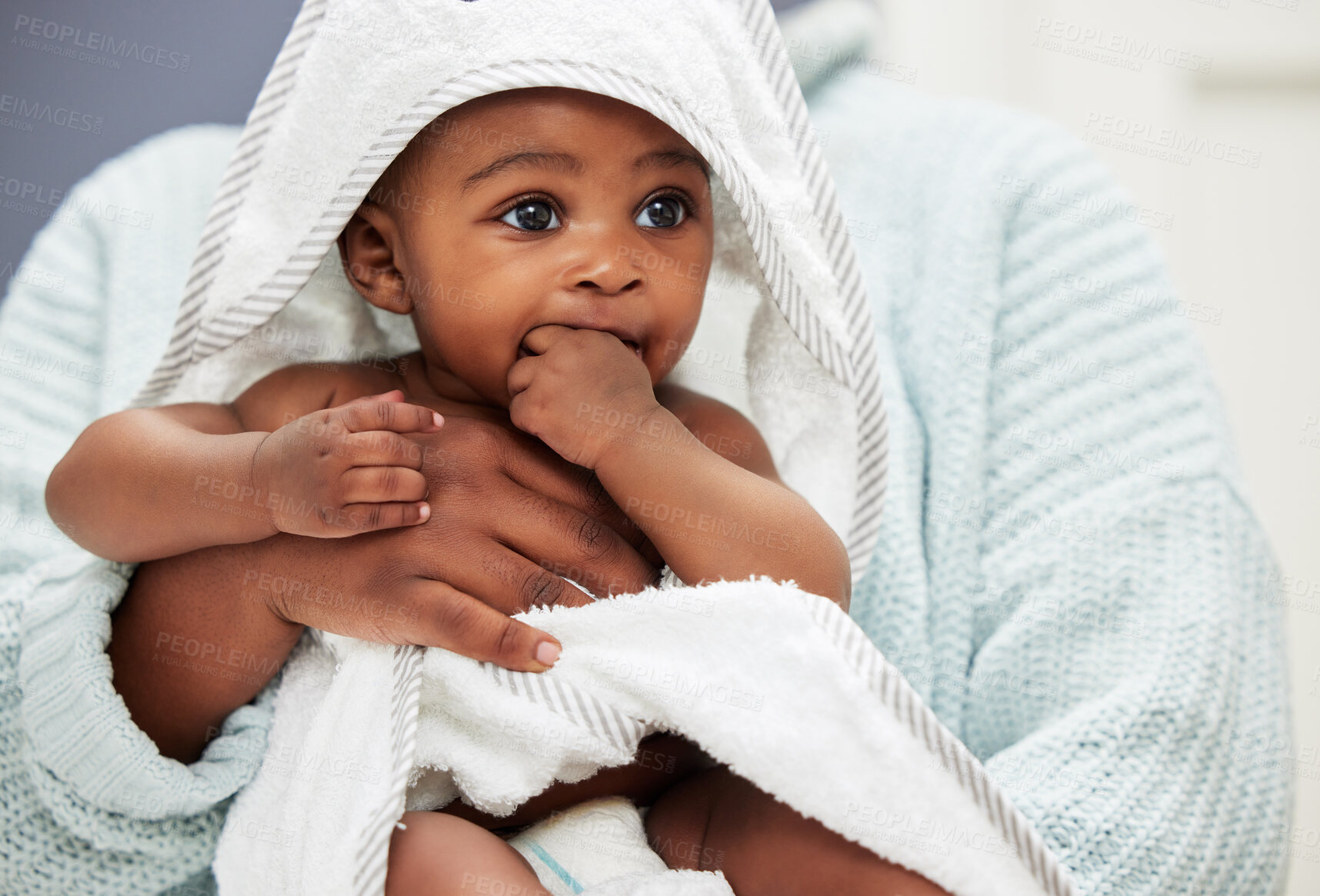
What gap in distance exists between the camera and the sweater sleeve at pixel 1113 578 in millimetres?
919

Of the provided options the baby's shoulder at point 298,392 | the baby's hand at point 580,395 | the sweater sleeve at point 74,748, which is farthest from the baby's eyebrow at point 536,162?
the sweater sleeve at point 74,748

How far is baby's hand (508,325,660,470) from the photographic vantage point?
0.86 metres

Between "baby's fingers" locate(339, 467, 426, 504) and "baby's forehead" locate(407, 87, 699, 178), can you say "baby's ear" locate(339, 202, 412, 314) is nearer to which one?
"baby's forehead" locate(407, 87, 699, 178)

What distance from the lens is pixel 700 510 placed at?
2.77ft

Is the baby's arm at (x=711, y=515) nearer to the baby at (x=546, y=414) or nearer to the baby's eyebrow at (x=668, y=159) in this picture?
the baby at (x=546, y=414)

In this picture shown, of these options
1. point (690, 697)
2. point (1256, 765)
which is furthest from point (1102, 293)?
point (690, 697)

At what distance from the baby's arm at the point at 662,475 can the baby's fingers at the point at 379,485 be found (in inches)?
4.8

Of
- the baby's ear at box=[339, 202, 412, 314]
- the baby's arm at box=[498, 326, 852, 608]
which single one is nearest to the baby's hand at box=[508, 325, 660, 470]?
the baby's arm at box=[498, 326, 852, 608]

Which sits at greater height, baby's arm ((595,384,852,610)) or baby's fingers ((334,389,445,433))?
baby's fingers ((334,389,445,433))

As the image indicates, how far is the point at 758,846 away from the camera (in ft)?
2.63

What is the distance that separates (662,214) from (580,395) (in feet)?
0.68

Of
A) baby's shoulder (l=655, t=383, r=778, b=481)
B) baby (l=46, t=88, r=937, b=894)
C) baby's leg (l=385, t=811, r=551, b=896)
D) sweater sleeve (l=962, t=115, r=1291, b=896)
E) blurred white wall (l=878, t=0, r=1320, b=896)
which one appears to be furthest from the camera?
blurred white wall (l=878, t=0, r=1320, b=896)

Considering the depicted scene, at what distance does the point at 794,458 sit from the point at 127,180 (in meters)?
1.06

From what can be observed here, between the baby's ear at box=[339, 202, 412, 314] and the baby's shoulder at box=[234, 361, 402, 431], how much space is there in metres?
0.08
